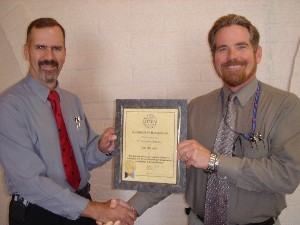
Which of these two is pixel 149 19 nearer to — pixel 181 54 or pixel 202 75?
pixel 181 54

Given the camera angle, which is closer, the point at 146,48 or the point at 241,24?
the point at 241,24

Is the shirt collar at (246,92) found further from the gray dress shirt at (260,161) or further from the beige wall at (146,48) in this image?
the beige wall at (146,48)

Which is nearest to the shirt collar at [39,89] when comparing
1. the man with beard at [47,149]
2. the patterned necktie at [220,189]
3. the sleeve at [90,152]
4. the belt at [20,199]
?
the man with beard at [47,149]

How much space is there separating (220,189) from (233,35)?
30.9 inches

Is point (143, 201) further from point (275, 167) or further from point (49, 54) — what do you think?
point (49, 54)

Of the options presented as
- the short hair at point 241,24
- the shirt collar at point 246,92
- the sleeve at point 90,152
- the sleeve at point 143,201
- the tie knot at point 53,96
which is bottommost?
the sleeve at point 143,201

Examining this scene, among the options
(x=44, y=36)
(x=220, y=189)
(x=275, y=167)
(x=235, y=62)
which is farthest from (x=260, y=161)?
(x=44, y=36)

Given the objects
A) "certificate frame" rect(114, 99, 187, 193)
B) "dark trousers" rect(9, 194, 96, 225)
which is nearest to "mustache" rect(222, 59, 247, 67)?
"certificate frame" rect(114, 99, 187, 193)

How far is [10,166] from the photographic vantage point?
66.2 inches

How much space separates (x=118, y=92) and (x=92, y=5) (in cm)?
68

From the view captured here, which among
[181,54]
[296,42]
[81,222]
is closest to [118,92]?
[181,54]

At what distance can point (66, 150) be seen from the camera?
1.87m

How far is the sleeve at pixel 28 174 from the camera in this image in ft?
5.43

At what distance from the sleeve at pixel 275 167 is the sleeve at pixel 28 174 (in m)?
0.81
